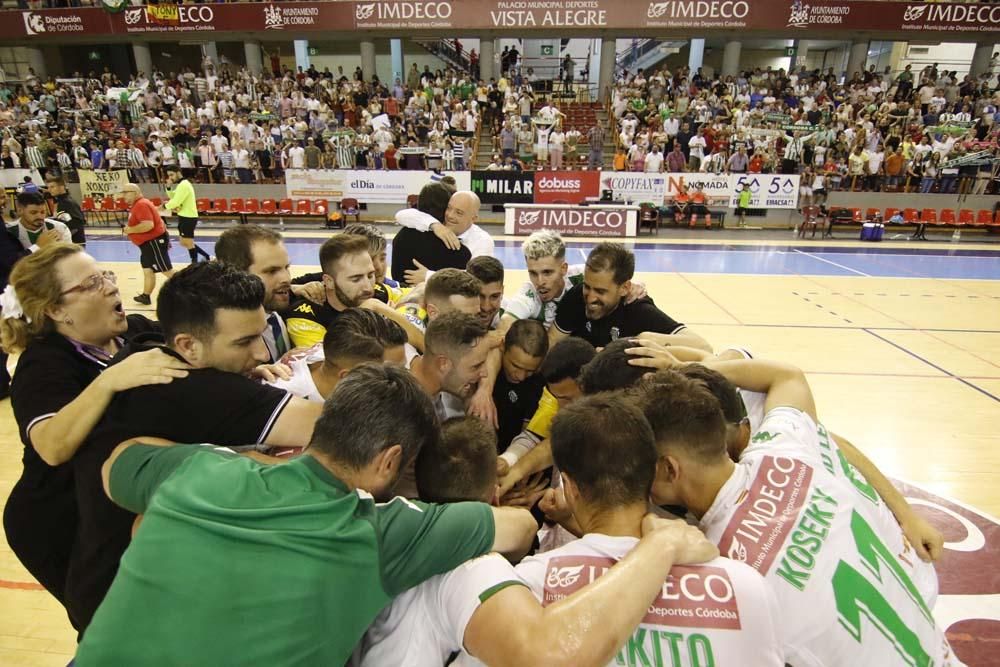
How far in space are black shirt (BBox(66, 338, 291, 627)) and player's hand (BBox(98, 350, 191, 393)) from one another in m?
0.03

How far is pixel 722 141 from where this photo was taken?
1919cm

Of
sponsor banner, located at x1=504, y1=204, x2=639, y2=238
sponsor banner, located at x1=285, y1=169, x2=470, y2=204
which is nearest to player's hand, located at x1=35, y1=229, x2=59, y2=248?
sponsor banner, located at x1=504, y1=204, x2=639, y2=238

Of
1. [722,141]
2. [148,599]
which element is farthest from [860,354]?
[722,141]

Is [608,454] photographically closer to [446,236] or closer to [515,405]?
[515,405]

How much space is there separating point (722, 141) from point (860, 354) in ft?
45.6

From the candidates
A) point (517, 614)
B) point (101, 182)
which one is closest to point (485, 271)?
point (517, 614)

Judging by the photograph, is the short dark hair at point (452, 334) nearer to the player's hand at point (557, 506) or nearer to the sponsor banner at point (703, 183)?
the player's hand at point (557, 506)

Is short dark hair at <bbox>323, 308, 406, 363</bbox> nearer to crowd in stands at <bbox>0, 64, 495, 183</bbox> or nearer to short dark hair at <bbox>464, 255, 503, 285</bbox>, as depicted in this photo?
short dark hair at <bbox>464, 255, 503, 285</bbox>

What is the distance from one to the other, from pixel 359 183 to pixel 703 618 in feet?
59.3

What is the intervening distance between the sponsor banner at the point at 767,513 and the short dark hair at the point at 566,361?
1.02 m

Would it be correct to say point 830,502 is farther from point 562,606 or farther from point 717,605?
point 562,606

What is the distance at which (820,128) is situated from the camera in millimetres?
19562

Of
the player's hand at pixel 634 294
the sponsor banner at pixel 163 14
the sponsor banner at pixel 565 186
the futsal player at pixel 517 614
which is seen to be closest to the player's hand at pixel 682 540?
the futsal player at pixel 517 614

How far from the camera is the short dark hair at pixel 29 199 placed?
6109mm
